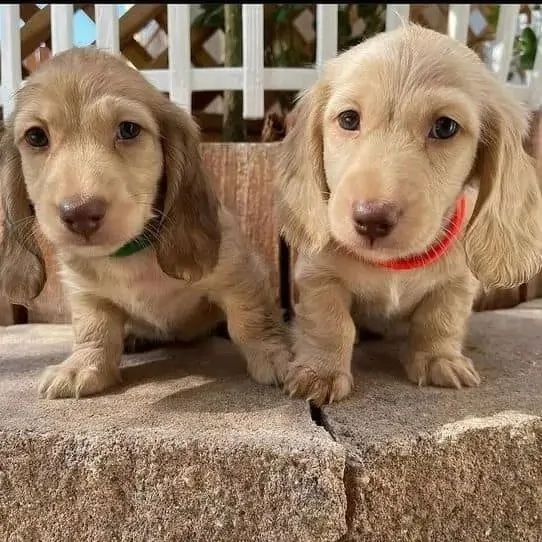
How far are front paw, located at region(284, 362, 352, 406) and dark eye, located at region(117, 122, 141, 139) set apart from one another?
2.56 ft

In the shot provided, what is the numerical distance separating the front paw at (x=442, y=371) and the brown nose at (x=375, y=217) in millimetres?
548

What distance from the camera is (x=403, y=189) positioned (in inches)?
59.1

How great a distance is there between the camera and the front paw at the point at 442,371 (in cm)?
183

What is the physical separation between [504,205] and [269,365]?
31.2 inches

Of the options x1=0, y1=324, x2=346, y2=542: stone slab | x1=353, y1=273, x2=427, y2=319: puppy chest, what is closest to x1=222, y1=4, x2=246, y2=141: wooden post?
x1=353, y1=273, x2=427, y2=319: puppy chest

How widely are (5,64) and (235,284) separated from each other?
5.47ft

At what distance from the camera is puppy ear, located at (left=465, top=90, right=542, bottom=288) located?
1.74 m

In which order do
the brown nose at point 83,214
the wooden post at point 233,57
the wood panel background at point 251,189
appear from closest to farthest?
the brown nose at point 83,214 → the wood panel background at point 251,189 → the wooden post at point 233,57

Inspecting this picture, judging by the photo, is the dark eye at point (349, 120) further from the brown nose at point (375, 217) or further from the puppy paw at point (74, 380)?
the puppy paw at point (74, 380)

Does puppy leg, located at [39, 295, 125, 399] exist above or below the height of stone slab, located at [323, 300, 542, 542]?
above

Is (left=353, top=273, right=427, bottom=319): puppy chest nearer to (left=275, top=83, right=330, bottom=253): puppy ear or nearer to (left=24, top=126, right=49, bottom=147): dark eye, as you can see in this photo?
(left=275, top=83, right=330, bottom=253): puppy ear

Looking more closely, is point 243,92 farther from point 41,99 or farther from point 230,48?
point 41,99

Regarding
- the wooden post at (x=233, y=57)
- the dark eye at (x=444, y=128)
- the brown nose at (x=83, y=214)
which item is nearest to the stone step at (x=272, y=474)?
the brown nose at (x=83, y=214)

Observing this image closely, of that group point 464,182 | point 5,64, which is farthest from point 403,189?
point 5,64
